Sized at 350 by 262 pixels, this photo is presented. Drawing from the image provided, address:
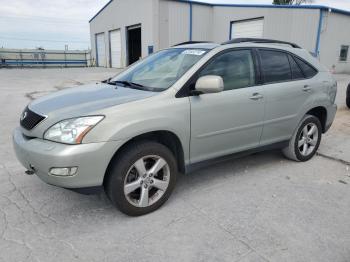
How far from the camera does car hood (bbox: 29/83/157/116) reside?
2.91 m

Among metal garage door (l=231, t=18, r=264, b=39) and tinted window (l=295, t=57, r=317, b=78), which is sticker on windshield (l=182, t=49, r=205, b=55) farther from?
metal garage door (l=231, t=18, r=264, b=39)

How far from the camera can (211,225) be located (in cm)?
302

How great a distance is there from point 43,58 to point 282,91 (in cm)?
3444

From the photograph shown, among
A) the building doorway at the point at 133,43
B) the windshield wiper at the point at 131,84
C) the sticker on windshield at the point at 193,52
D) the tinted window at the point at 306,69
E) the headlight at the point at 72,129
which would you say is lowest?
the headlight at the point at 72,129

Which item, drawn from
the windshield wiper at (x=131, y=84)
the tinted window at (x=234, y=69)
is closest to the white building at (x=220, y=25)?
the tinted window at (x=234, y=69)

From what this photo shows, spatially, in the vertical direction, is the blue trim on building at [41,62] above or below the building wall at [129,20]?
below

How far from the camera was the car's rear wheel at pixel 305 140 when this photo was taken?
4566 mm

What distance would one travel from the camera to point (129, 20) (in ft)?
81.1

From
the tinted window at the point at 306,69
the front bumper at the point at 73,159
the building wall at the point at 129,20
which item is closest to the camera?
the front bumper at the point at 73,159

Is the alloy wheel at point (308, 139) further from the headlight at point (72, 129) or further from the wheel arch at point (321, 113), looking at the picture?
the headlight at point (72, 129)

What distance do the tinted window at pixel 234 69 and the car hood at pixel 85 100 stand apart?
85 cm

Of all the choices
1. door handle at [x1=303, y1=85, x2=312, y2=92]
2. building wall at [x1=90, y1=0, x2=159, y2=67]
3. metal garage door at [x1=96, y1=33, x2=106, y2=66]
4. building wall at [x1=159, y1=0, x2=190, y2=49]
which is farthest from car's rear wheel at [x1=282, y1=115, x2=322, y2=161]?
metal garage door at [x1=96, y1=33, x2=106, y2=66]

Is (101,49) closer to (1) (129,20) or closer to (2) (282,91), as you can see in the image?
(1) (129,20)

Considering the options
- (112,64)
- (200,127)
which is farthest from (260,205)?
(112,64)
